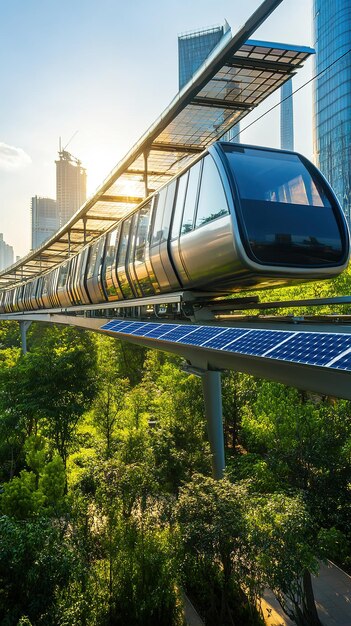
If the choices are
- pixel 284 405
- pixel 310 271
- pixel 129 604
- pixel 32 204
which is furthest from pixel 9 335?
pixel 32 204

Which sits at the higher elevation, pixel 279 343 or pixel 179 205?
pixel 179 205

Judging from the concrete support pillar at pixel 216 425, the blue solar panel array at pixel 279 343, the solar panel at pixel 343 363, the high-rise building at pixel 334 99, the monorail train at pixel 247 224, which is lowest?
the concrete support pillar at pixel 216 425

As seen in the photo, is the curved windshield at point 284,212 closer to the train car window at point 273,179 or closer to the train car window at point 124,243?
the train car window at point 273,179

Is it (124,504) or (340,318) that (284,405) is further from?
(340,318)

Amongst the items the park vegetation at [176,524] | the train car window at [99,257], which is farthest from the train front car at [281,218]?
the train car window at [99,257]

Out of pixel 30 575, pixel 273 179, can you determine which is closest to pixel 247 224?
pixel 273 179

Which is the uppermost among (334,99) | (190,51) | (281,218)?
(190,51)

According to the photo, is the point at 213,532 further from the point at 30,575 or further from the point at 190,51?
the point at 190,51
